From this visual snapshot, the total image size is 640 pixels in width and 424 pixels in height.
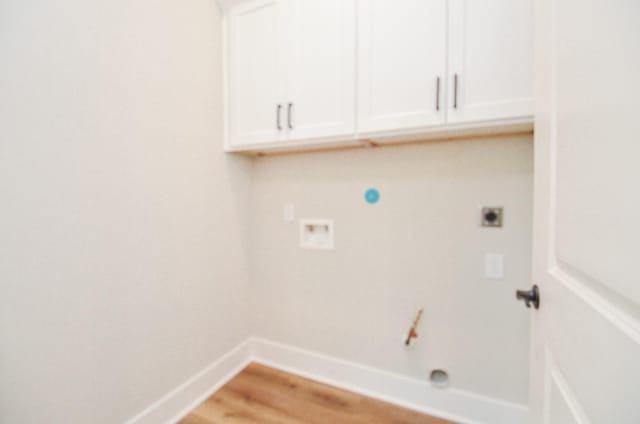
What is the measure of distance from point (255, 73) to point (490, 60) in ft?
4.14

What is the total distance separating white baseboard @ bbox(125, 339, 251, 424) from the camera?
138cm

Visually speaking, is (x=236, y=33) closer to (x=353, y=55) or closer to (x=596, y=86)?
(x=353, y=55)

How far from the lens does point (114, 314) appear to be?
122 centimetres

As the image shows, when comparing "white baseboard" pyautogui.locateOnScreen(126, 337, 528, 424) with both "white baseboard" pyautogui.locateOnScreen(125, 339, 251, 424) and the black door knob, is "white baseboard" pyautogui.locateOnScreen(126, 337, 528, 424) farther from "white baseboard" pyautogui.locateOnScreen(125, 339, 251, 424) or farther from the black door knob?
the black door knob

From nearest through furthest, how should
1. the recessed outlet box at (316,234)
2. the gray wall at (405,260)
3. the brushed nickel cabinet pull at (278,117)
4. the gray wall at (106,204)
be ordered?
the gray wall at (106,204), the gray wall at (405,260), the brushed nickel cabinet pull at (278,117), the recessed outlet box at (316,234)

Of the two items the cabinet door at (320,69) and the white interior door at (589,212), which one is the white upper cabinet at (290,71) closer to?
the cabinet door at (320,69)

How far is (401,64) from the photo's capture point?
1.31 meters

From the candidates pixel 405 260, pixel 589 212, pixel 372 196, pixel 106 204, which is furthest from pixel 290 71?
pixel 589 212

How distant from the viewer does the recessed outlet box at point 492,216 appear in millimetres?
1383

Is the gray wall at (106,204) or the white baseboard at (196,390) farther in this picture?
the white baseboard at (196,390)

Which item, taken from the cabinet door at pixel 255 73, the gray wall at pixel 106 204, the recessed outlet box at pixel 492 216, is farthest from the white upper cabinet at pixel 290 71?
the recessed outlet box at pixel 492 216

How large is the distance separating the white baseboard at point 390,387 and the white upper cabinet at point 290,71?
145cm

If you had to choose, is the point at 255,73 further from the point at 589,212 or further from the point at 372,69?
the point at 589,212

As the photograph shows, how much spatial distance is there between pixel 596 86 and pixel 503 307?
50.4 inches
